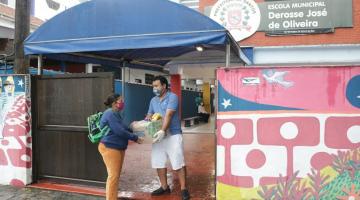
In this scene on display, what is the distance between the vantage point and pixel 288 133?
516 centimetres

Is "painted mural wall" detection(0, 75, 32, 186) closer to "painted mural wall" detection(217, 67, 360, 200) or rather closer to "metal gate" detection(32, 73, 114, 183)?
"metal gate" detection(32, 73, 114, 183)

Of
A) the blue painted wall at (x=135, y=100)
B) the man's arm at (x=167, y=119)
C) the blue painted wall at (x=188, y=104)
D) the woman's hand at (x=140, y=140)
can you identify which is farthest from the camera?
the blue painted wall at (x=188, y=104)

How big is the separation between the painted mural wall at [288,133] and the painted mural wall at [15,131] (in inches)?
143

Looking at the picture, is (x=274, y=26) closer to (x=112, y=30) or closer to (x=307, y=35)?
(x=307, y=35)

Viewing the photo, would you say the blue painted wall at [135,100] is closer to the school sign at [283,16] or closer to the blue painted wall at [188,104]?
the school sign at [283,16]

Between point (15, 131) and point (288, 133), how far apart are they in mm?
4792

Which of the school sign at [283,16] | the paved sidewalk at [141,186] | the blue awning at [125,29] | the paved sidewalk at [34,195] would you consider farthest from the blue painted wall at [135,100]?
the paved sidewalk at [34,195]

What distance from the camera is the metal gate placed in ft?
21.5

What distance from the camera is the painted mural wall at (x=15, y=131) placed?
693 centimetres

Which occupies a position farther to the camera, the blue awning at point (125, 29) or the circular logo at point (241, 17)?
the circular logo at point (241, 17)

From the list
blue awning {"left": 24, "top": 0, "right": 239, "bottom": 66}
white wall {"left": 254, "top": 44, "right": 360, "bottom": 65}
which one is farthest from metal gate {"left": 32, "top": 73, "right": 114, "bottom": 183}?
white wall {"left": 254, "top": 44, "right": 360, "bottom": 65}

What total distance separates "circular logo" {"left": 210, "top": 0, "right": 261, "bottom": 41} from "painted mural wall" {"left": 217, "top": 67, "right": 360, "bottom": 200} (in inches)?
396

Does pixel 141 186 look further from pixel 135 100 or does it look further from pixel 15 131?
pixel 135 100

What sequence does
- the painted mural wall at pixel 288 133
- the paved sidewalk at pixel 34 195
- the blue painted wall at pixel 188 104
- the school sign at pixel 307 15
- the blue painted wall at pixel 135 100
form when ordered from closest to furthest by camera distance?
the painted mural wall at pixel 288 133
the paved sidewalk at pixel 34 195
the blue painted wall at pixel 135 100
the school sign at pixel 307 15
the blue painted wall at pixel 188 104
